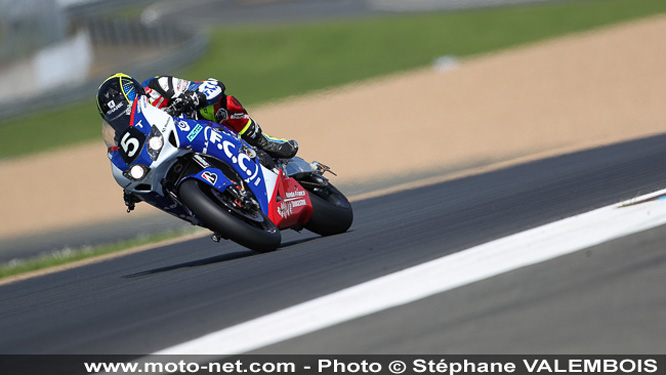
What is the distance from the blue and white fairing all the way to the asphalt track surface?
0.53 metres

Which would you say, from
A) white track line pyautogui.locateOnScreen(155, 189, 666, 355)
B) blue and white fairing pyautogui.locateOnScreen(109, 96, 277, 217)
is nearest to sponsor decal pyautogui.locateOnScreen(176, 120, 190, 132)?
blue and white fairing pyautogui.locateOnScreen(109, 96, 277, 217)

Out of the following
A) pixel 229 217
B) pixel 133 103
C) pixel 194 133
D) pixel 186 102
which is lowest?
pixel 229 217

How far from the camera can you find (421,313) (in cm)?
322

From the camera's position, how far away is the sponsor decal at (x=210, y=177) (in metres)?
5.68

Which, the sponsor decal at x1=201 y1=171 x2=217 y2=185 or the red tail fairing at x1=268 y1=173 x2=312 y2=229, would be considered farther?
the red tail fairing at x1=268 y1=173 x2=312 y2=229

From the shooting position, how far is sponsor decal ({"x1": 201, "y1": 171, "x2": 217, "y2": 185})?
5.68 meters

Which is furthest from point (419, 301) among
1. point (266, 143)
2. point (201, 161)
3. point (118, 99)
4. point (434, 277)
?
point (266, 143)

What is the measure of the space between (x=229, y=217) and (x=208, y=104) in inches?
43.0

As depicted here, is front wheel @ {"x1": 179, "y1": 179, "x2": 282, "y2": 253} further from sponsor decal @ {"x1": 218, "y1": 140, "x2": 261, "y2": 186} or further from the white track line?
the white track line

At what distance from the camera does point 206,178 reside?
5.68 metres

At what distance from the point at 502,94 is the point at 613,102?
124 inches

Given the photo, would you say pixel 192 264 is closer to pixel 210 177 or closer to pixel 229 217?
pixel 210 177

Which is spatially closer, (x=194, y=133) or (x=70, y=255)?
(x=194, y=133)

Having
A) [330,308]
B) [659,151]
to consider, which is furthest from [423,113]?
[330,308]
